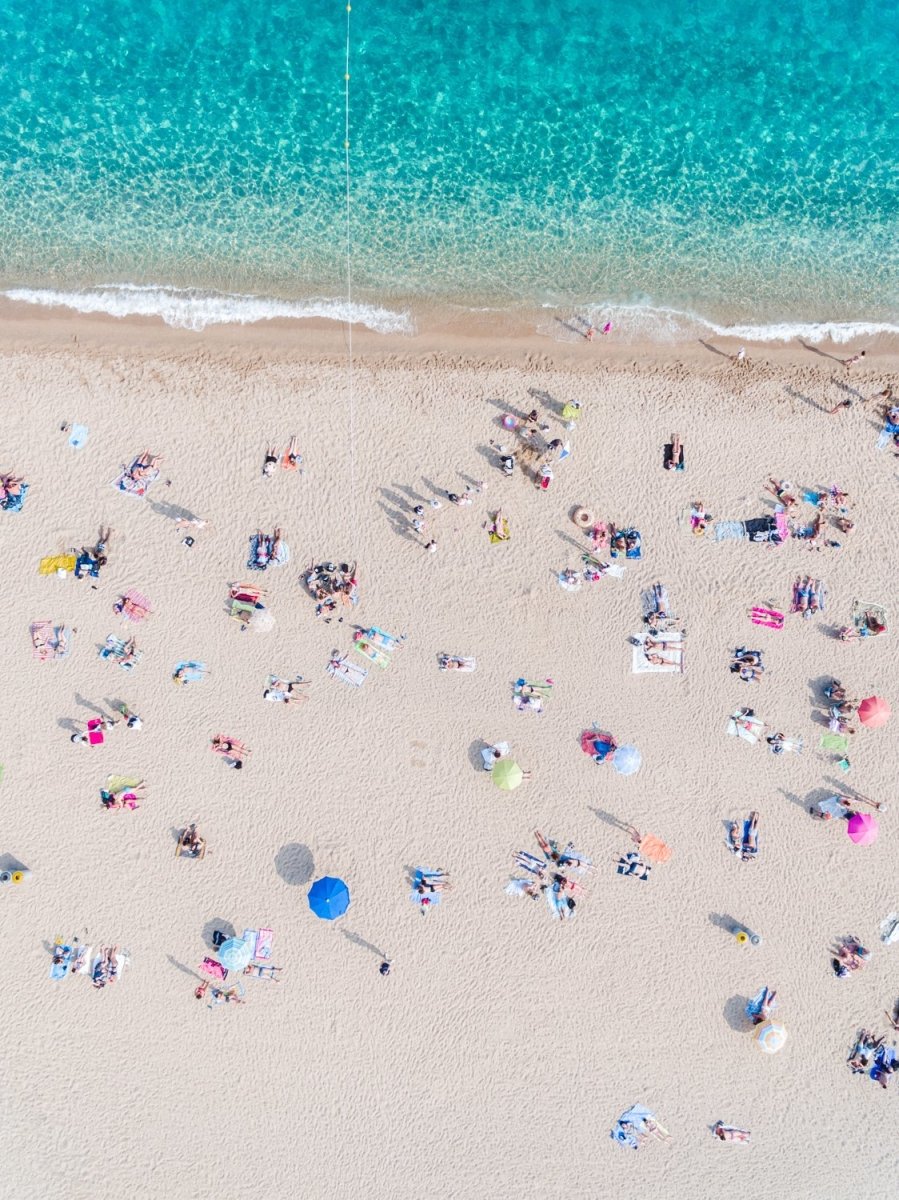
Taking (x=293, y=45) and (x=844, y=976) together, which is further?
(x=293, y=45)

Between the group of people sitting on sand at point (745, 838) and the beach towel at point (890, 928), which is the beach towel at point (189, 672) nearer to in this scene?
the group of people sitting on sand at point (745, 838)

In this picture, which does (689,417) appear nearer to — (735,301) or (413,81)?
(735,301)

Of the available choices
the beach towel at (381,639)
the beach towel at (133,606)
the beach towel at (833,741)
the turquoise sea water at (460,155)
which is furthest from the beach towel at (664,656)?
the beach towel at (133,606)

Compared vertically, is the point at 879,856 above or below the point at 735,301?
below

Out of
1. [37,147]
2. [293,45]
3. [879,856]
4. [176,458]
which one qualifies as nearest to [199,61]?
[293,45]

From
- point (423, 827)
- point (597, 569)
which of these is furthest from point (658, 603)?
point (423, 827)

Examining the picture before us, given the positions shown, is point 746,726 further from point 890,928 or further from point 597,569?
point 890,928

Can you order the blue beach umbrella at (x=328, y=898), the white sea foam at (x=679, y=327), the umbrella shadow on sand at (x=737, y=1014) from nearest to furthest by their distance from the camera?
the blue beach umbrella at (x=328, y=898) → the umbrella shadow on sand at (x=737, y=1014) → the white sea foam at (x=679, y=327)
